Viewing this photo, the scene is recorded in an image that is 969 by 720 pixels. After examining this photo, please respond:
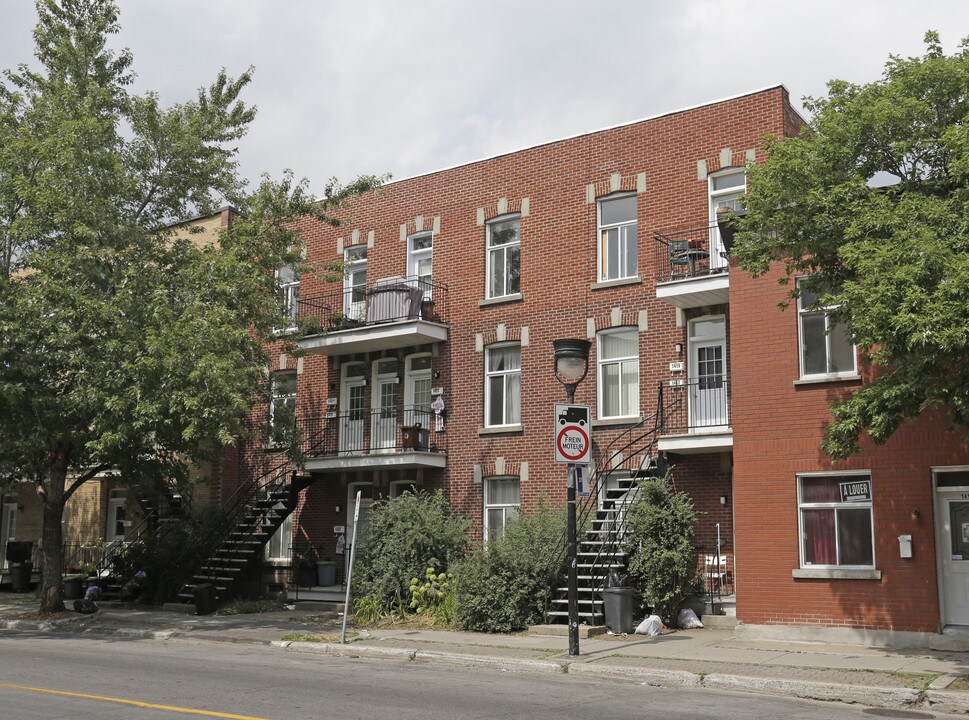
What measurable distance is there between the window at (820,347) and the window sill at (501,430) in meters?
8.04

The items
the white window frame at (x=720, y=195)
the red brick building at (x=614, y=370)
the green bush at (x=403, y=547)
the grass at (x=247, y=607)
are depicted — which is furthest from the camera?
the grass at (x=247, y=607)

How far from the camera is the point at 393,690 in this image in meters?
11.6

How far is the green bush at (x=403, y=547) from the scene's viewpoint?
20484mm

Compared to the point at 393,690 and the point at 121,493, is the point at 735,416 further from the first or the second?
the point at 121,493

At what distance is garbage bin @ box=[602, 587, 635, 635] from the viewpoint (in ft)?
55.2

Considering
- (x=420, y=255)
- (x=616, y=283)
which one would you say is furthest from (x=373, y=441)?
(x=616, y=283)

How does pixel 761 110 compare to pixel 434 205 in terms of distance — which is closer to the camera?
pixel 761 110

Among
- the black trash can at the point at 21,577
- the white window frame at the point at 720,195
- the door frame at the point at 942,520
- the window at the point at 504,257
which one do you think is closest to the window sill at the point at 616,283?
the white window frame at the point at 720,195

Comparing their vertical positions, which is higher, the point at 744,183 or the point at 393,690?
the point at 744,183

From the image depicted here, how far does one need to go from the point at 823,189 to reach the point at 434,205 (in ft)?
45.4

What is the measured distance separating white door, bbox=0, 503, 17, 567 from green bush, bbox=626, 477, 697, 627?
24.8 metres

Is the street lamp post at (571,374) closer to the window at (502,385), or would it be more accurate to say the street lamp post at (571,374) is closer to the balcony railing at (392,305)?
the window at (502,385)

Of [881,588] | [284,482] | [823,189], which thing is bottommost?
[881,588]

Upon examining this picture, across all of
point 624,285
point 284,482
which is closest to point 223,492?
point 284,482
